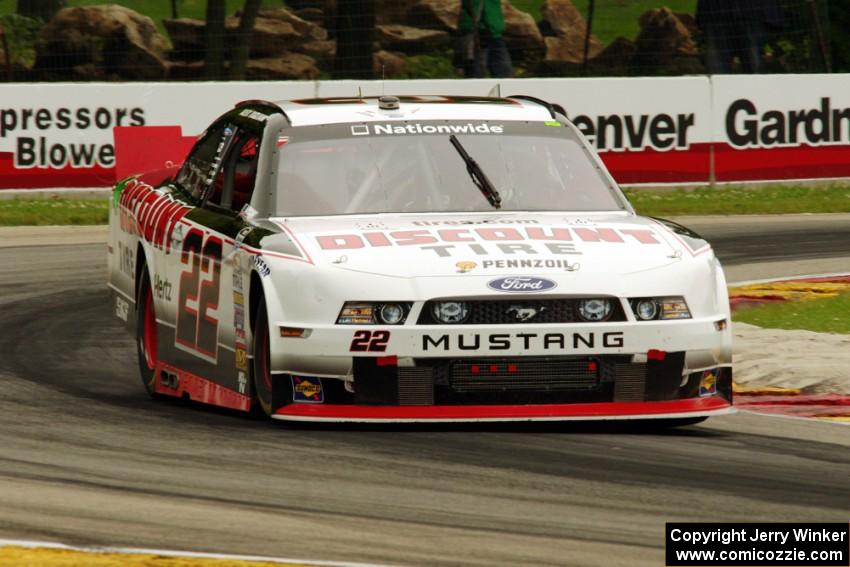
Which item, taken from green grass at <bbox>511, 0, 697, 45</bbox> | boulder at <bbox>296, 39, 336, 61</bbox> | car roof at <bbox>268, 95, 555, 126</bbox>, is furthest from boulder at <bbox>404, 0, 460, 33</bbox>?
car roof at <bbox>268, 95, 555, 126</bbox>

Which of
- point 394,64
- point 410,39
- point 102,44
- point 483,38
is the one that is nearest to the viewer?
point 483,38

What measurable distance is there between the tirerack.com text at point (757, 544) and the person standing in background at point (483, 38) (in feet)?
65.8

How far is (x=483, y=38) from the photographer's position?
26016mm

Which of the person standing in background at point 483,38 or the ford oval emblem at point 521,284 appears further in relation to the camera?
the person standing in background at point 483,38

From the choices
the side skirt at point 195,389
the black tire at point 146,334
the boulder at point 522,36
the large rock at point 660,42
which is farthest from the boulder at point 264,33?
the side skirt at point 195,389

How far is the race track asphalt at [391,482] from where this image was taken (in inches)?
229

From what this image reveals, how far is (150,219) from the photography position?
985 cm

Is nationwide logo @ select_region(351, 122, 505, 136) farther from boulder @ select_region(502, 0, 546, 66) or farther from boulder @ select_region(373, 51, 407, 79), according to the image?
boulder @ select_region(373, 51, 407, 79)

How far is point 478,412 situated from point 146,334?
2.82m

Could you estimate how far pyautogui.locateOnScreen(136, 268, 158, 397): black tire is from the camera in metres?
9.56

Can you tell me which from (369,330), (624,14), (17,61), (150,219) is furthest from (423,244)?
(624,14)

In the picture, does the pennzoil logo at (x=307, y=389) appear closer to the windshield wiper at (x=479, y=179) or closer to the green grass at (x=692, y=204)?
the windshield wiper at (x=479, y=179)

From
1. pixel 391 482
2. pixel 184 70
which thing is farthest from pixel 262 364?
pixel 184 70

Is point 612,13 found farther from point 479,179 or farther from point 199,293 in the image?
point 199,293
